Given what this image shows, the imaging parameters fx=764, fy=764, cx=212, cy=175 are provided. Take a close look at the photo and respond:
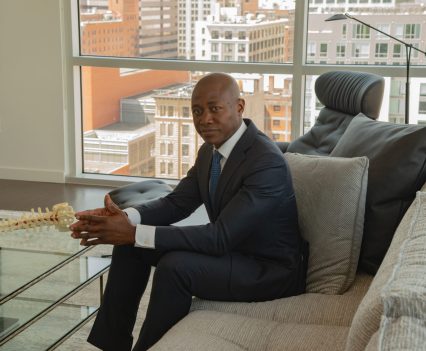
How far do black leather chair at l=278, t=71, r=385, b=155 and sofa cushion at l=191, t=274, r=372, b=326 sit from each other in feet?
4.74

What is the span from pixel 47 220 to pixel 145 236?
1126mm

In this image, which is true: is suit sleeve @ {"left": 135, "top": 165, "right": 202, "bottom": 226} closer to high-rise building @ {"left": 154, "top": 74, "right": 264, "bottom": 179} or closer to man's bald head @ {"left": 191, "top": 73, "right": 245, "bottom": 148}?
man's bald head @ {"left": 191, "top": 73, "right": 245, "bottom": 148}

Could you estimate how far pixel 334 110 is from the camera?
408 centimetres

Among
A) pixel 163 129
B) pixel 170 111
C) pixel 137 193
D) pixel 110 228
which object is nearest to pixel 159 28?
pixel 170 111

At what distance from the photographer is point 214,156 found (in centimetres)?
275

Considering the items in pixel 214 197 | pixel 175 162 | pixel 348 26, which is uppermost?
pixel 348 26

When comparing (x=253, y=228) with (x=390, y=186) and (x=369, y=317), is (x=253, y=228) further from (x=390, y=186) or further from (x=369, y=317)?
(x=369, y=317)

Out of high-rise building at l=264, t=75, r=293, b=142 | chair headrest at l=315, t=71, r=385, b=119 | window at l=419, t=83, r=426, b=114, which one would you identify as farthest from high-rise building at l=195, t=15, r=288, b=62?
chair headrest at l=315, t=71, r=385, b=119

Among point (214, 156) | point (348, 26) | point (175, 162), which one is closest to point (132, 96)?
point (175, 162)

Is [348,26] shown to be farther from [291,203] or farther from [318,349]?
[318,349]

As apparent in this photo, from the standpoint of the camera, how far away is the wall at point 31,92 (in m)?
5.82

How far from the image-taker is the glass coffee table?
2.82 meters

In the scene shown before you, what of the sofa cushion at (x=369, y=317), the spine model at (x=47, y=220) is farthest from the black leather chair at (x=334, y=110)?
the sofa cushion at (x=369, y=317)

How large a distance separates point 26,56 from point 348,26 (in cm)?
246
